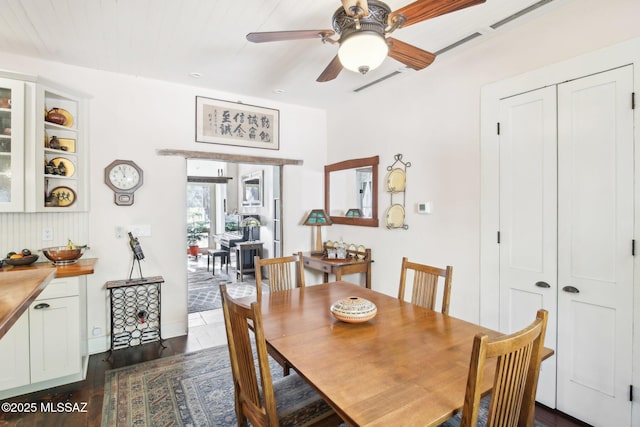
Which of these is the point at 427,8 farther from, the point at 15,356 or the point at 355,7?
the point at 15,356

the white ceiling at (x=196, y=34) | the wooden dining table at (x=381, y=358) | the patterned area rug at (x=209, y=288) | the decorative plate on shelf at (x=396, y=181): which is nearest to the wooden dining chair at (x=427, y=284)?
the wooden dining table at (x=381, y=358)

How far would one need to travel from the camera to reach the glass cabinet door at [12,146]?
2.53 m

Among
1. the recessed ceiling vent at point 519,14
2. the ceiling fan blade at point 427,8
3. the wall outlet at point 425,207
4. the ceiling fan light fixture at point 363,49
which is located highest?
the recessed ceiling vent at point 519,14

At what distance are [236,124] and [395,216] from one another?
7.25 ft

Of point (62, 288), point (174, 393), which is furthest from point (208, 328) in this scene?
point (62, 288)

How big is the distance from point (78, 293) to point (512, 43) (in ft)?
12.9

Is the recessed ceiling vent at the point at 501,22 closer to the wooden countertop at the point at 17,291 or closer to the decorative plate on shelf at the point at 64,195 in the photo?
the wooden countertop at the point at 17,291

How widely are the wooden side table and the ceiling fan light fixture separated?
4859mm

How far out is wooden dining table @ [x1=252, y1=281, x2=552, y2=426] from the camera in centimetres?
105

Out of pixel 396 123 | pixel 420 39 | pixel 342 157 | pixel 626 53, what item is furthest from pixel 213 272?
pixel 626 53

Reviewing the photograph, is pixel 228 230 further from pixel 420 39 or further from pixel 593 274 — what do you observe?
pixel 593 274

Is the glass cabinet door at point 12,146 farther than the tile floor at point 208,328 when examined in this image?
No

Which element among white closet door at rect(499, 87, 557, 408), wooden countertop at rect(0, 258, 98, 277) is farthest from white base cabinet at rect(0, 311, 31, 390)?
white closet door at rect(499, 87, 557, 408)

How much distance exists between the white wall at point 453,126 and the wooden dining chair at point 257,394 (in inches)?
71.9
